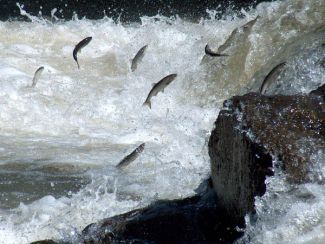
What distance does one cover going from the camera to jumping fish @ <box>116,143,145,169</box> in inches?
253

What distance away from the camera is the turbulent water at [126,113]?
187 inches

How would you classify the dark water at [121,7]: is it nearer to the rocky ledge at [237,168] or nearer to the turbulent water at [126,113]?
the turbulent water at [126,113]

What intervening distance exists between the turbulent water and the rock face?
9 cm

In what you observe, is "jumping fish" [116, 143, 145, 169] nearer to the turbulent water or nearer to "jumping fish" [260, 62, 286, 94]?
the turbulent water

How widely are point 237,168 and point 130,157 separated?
2720 millimetres

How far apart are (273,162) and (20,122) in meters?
5.62

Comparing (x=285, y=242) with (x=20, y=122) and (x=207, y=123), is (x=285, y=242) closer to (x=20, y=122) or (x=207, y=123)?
(x=207, y=123)

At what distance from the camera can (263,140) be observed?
3.54m

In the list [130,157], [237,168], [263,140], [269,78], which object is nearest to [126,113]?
[130,157]

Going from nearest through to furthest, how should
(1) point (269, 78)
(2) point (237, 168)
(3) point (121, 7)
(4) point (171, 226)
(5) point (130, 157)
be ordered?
(2) point (237, 168)
(4) point (171, 226)
(1) point (269, 78)
(5) point (130, 157)
(3) point (121, 7)

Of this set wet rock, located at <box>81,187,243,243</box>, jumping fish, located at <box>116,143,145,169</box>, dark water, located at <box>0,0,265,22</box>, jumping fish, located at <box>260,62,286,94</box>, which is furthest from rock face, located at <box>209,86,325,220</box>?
dark water, located at <box>0,0,265,22</box>

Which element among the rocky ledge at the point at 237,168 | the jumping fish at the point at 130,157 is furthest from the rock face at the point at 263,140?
the jumping fish at the point at 130,157

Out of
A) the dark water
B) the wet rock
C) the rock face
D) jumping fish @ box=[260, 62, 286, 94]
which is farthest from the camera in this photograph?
the dark water

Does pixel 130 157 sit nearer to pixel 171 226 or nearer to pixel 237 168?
pixel 171 226
